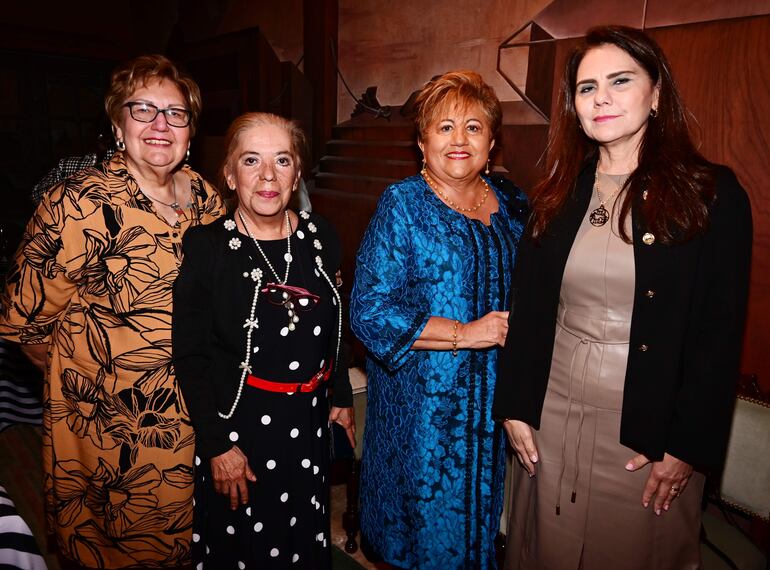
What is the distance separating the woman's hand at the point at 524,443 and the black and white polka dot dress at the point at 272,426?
1.95ft

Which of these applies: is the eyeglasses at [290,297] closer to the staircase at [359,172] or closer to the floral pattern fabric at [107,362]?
the floral pattern fabric at [107,362]

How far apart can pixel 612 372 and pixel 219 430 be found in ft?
3.49

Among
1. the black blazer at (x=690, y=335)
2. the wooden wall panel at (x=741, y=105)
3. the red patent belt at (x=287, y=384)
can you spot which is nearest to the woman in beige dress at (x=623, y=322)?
the black blazer at (x=690, y=335)

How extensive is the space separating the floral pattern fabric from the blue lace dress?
643 mm

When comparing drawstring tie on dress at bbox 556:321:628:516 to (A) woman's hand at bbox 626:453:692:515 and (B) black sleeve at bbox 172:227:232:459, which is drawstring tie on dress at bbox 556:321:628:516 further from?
(B) black sleeve at bbox 172:227:232:459

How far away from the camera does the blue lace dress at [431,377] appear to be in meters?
1.65

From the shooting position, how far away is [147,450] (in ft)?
5.58

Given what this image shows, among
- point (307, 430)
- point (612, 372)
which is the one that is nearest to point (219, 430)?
point (307, 430)

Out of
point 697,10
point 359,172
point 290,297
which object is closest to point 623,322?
point 290,297

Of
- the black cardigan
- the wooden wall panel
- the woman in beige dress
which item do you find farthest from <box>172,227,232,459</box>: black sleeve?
the wooden wall panel

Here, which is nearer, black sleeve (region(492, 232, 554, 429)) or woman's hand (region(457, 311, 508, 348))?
black sleeve (region(492, 232, 554, 429))

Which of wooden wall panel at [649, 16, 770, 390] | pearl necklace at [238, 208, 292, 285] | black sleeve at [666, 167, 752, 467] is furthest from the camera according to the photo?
wooden wall panel at [649, 16, 770, 390]

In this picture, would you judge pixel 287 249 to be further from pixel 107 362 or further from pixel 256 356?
pixel 107 362

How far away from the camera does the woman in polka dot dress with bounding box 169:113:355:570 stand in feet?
4.91
